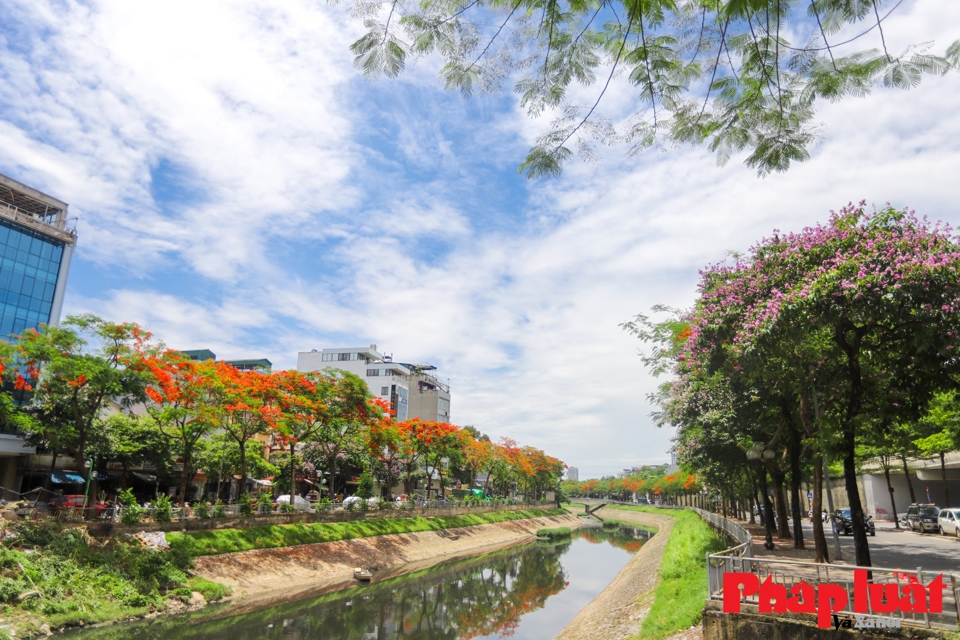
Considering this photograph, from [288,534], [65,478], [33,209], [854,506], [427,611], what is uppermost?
[33,209]

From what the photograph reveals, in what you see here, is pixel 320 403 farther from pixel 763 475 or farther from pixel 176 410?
pixel 763 475

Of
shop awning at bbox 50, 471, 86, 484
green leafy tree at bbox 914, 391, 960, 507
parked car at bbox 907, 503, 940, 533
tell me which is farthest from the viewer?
shop awning at bbox 50, 471, 86, 484

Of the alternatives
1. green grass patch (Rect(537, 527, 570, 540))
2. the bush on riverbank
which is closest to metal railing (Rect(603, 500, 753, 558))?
the bush on riverbank

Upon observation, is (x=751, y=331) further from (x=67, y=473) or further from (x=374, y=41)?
(x=67, y=473)

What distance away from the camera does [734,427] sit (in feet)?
73.1

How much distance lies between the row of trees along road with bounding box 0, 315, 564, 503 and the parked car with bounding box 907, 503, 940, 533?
33985 mm

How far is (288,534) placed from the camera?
3119cm

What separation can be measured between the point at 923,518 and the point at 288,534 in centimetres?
3775

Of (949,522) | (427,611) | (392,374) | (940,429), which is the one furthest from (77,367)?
(392,374)

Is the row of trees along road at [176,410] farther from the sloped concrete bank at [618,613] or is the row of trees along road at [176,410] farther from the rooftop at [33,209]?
the sloped concrete bank at [618,613]

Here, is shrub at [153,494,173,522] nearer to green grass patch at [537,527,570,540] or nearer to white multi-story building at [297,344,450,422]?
green grass patch at [537,527,570,540]

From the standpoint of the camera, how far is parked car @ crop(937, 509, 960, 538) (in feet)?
97.0

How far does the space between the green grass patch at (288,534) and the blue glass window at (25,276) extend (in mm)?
27004

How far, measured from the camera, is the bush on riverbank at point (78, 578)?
16.8 meters
